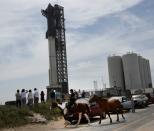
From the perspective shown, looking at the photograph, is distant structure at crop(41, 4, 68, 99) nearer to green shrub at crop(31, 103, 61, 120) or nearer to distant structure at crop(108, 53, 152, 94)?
distant structure at crop(108, 53, 152, 94)

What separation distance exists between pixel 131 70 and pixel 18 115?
81466 millimetres

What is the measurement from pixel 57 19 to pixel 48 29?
293 centimetres

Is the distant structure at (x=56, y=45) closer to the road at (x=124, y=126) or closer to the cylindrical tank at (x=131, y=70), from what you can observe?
the cylindrical tank at (x=131, y=70)

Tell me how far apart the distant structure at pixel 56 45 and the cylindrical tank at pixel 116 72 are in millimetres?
26624

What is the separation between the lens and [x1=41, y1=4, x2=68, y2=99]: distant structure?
86.5 meters

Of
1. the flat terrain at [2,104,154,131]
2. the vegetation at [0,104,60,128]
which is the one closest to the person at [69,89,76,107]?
the flat terrain at [2,104,154,131]

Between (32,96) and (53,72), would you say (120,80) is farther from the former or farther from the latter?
(32,96)

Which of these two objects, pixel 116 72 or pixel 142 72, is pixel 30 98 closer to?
pixel 116 72

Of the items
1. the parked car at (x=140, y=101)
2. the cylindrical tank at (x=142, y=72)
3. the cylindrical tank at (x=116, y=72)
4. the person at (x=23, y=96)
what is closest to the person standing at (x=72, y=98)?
the person at (x=23, y=96)

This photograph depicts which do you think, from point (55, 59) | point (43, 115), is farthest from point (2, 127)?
point (55, 59)

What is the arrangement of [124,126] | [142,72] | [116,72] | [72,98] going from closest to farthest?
[124,126], [72,98], [116,72], [142,72]

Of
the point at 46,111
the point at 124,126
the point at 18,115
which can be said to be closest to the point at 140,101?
the point at 46,111

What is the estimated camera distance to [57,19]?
87.0 metres

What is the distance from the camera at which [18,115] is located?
29656 millimetres
